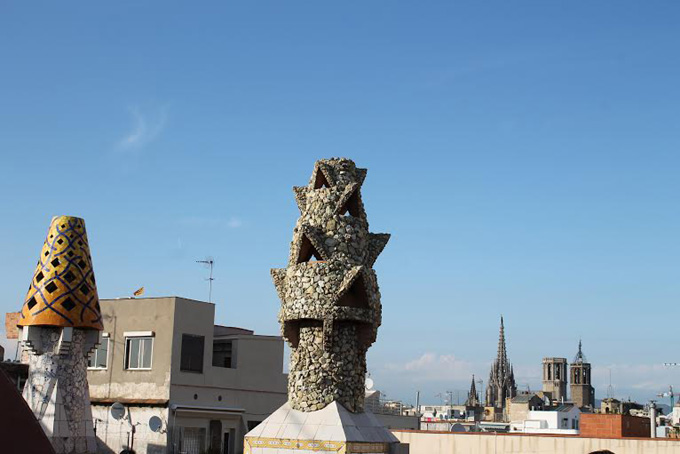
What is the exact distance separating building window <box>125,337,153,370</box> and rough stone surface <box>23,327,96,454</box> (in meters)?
6.24

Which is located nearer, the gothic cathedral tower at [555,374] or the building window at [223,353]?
the building window at [223,353]

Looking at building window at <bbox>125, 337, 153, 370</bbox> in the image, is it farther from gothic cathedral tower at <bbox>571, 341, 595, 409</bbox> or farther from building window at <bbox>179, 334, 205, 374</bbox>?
gothic cathedral tower at <bbox>571, 341, 595, 409</bbox>

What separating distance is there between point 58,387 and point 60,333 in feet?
6.41

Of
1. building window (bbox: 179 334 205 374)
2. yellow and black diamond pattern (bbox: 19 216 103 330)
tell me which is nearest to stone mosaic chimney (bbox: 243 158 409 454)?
yellow and black diamond pattern (bbox: 19 216 103 330)

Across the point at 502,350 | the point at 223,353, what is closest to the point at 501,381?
the point at 502,350

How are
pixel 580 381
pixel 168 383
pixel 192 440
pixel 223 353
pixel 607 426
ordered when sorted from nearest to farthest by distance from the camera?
pixel 607 426, pixel 168 383, pixel 192 440, pixel 223 353, pixel 580 381

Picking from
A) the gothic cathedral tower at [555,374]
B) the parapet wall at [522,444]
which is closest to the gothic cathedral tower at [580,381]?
the gothic cathedral tower at [555,374]

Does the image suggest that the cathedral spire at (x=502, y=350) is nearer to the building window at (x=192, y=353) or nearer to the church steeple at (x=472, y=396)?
the church steeple at (x=472, y=396)

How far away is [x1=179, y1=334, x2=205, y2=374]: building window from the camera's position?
37.3 meters

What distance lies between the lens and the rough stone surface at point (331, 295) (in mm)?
22844

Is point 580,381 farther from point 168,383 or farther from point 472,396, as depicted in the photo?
point 168,383

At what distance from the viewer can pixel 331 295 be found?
22.8m

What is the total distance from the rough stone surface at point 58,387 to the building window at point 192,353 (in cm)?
681

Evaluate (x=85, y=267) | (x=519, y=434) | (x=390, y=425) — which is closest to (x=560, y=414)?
(x=390, y=425)
